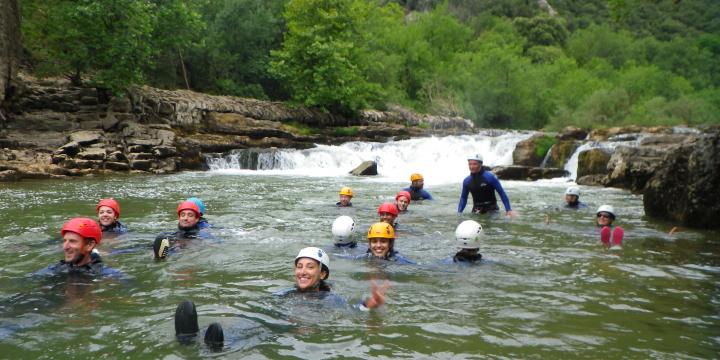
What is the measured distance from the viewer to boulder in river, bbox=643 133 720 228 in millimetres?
10797

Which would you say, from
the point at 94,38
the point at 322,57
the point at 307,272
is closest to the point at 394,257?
the point at 307,272

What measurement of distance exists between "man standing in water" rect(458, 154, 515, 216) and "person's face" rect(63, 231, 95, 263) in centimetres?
760

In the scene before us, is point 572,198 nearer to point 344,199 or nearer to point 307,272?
point 344,199

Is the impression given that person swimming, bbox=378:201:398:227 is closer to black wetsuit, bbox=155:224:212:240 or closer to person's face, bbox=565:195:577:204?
black wetsuit, bbox=155:224:212:240

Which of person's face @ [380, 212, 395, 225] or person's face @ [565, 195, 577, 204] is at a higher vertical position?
A: person's face @ [565, 195, 577, 204]

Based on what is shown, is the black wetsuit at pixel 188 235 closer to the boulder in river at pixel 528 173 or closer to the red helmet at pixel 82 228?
the red helmet at pixel 82 228

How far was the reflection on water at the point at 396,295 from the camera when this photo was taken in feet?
15.8

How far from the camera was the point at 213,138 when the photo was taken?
96.3 ft

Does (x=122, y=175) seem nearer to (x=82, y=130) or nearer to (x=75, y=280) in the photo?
(x=82, y=130)

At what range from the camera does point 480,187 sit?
12.6 m

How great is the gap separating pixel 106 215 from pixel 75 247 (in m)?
3.14

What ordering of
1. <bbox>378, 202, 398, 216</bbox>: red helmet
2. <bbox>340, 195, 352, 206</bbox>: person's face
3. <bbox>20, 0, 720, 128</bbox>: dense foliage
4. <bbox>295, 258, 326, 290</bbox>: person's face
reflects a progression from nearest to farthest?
<bbox>295, 258, 326, 290</bbox>: person's face → <bbox>378, 202, 398, 216</bbox>: red helmet → <bbox>340, 195, 352, 206</bbox>: person's face → <bbox>20, 0, 720, 128</bbox>: dense foliage

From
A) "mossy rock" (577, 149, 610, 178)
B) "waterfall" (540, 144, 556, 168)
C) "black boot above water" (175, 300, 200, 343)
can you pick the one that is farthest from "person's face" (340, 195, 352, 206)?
"waterfall" (540, 144, 556, 168)

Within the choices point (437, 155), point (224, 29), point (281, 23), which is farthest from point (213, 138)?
point (281, 23)
